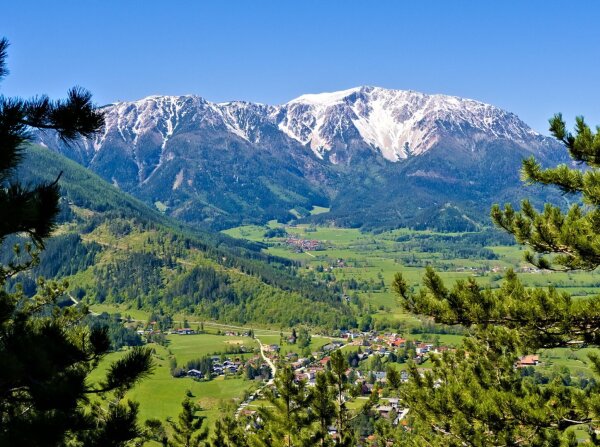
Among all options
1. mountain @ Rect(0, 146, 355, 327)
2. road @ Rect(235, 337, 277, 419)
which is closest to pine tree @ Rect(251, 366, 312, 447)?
road @ Rect(235, 337, 277, 419)

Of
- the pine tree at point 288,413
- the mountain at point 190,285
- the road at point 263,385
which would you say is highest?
the pine tree at point 288,413

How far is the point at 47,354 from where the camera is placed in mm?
7102

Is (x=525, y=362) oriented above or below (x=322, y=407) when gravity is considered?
below

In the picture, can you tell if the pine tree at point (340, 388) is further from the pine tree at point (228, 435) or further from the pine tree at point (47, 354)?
the pine tree at point (228, 435)

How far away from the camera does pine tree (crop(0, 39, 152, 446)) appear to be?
648cm

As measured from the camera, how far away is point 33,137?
23.8ft

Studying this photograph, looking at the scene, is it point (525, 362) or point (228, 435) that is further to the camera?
point (525, 362)

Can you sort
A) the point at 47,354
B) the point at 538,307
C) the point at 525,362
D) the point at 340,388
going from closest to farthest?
1. the point at 47,354
2. the point at 538,307
3. the point at 340,388
4. the point at 525,362

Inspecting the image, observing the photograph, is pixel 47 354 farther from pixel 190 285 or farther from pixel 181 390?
pixel 190 285

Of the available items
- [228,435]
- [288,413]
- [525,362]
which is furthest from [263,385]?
[288,413]

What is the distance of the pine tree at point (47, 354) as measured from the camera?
21.3 feet

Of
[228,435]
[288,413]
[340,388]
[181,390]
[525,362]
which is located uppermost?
[340,388]

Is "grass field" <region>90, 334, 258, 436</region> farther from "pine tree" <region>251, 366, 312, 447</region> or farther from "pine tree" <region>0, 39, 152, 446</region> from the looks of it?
"pine tree" <region>0, 39, 152, 446</region>

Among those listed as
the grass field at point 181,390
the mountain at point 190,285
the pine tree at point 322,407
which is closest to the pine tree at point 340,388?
the pine tree at point 322,407
